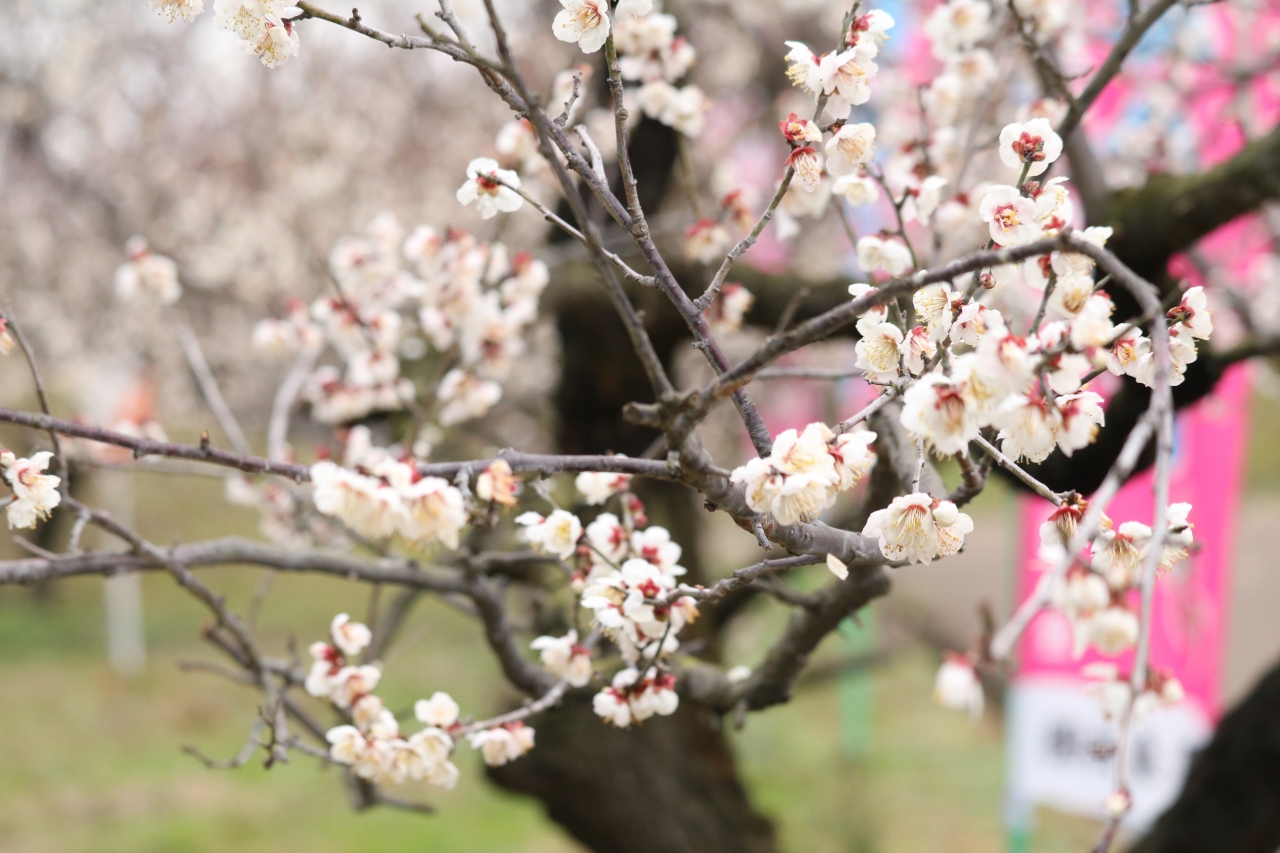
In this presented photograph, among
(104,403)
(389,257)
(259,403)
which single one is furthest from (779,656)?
(104,403)

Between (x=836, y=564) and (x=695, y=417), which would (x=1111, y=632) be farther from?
(x=695, y=417)

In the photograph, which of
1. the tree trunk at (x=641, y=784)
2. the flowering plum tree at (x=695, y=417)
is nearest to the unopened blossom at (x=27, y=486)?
the flowering plum tree at (x=695, y=417)

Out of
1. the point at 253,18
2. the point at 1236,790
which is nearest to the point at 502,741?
the point at 253,18

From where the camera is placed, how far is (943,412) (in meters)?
0.81

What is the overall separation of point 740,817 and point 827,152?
83.6 inches

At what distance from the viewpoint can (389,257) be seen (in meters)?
2.42

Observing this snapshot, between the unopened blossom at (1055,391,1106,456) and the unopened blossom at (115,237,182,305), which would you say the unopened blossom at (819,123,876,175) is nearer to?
the unopened blossom at (1055,391,1106,456)

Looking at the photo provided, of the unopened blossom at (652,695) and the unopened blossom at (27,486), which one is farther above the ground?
the unopened blossom at (27,486)

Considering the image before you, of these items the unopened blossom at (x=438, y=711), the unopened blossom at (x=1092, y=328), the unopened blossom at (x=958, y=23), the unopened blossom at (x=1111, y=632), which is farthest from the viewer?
the unopened blossom at (x=958, y=23)

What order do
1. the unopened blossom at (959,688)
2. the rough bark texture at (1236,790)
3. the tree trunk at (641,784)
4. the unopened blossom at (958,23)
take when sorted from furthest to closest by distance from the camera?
the tree trunk at (641,784), the rough bark texture at (1236,790), the unopened blossom at (958,23), the unopened blossom at (959,688)

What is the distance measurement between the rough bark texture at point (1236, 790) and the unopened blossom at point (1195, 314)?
1.76m

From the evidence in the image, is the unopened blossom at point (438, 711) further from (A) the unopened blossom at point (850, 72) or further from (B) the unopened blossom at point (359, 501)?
(A) the unopened blossom at point (850, 72)

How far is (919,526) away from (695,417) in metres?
0.26

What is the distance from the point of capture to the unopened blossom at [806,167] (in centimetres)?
108
